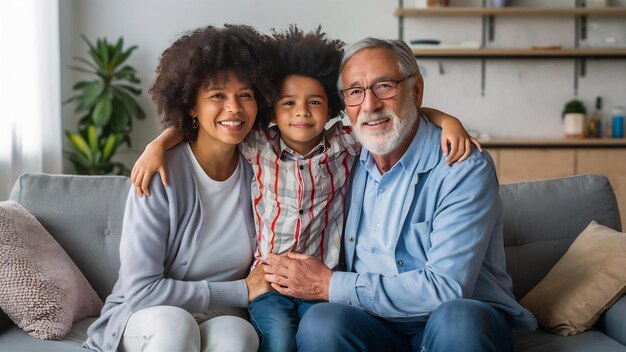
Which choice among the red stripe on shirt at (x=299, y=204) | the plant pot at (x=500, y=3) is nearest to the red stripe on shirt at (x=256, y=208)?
the red stripe on shirt at (x=299, y=204)

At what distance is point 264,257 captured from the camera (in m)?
2.07

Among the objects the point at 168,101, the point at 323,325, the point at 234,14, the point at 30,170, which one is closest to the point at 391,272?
the point at 323,325

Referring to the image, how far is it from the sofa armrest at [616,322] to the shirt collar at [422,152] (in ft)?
2.30

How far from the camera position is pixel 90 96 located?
200 inches

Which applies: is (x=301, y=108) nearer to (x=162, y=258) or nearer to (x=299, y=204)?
(x=299, y=204)

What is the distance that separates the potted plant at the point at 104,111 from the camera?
16.5ft

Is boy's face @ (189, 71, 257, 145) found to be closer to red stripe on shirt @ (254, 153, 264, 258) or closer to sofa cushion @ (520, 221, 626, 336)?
red stripe on shirt @ (254, 153, 264, 258)

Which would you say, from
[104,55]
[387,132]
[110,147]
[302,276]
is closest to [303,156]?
[387,132]

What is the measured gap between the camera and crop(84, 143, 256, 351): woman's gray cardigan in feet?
6.22

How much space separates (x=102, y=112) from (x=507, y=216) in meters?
3.41

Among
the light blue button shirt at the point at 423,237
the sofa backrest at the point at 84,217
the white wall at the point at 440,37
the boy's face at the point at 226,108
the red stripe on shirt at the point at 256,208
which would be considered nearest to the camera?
the light blue button shirt at the point at 423,237


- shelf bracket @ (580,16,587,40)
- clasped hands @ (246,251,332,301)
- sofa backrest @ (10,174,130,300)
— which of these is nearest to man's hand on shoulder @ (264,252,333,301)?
clasped hands @ (246,251,332,301)

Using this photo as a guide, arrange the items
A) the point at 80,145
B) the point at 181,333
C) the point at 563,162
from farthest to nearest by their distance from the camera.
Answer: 1. the point at 563,162
2. the point at 80,145
3. the point at 181,333

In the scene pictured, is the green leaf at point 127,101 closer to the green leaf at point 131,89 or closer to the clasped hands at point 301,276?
the green leaf at point 131,89
